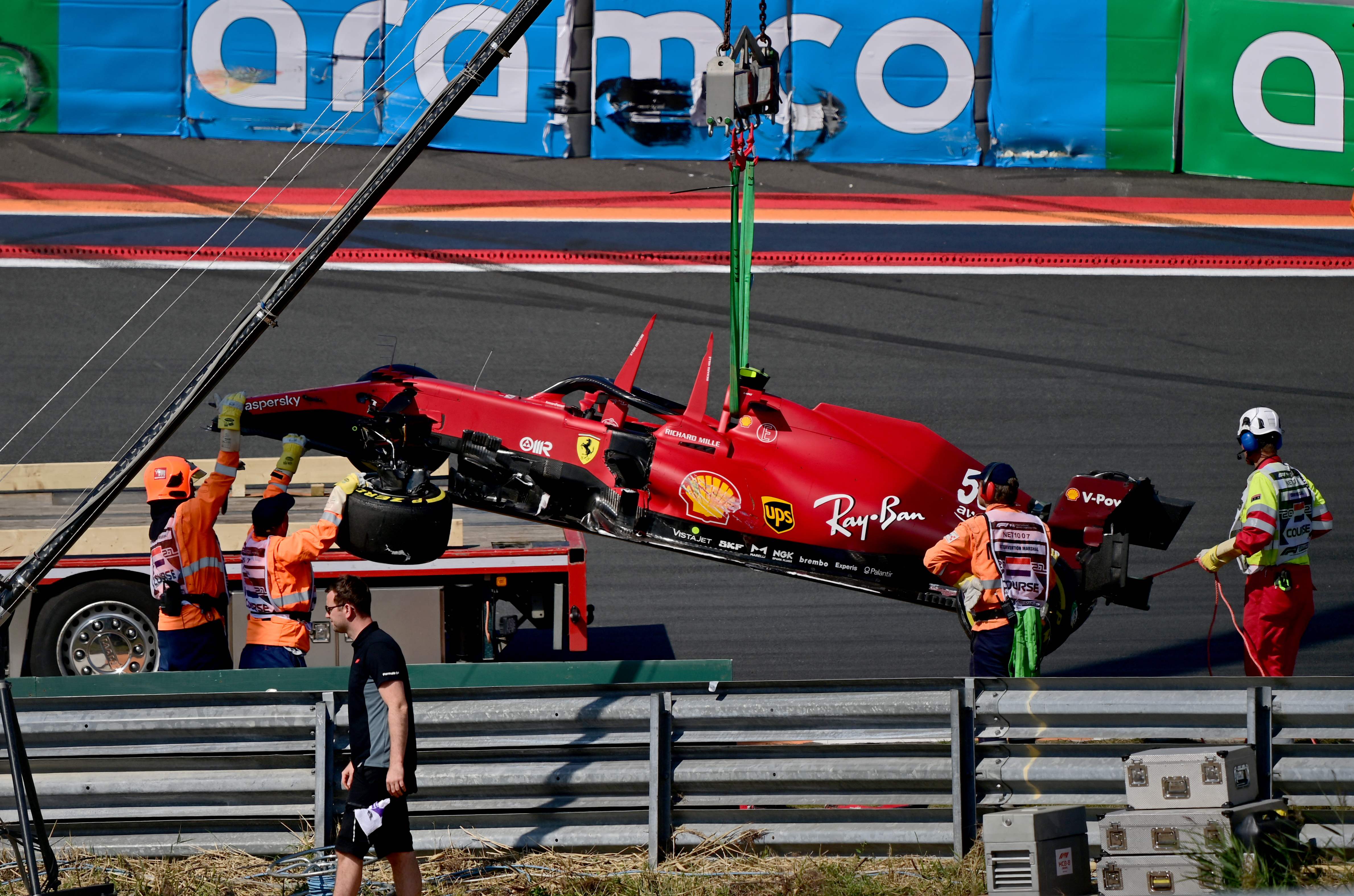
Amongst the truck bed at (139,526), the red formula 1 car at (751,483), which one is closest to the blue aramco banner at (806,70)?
the truck bed at (139,526)

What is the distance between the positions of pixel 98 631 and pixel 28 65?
10394 millimetres

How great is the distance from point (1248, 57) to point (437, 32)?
977 cm

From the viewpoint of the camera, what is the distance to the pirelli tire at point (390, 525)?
7.79 m

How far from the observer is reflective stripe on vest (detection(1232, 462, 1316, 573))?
27.7ft

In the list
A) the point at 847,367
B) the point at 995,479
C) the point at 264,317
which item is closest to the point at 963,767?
the point at 995,479

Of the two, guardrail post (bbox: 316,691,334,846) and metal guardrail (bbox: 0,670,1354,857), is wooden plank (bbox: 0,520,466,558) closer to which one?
metal guardrail (bbox: 0,670,1354,857)

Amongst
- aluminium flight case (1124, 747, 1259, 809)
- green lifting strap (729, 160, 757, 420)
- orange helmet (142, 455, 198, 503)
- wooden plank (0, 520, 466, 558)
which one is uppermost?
green lifting strap (729, 160, 757, 420)

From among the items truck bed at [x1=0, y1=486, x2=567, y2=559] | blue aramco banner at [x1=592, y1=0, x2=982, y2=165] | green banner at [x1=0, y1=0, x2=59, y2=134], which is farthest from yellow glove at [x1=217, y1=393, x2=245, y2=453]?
green banner at [x1=0, y1=0, x2=59, y2=134]

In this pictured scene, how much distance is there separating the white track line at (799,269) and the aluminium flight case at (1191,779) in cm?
1031

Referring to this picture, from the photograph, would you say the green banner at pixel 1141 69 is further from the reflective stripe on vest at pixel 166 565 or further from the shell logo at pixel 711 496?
the reflective stripe on vest at pixel 166 565

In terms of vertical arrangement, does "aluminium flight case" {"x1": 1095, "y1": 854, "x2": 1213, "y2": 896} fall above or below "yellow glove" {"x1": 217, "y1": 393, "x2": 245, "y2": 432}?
below

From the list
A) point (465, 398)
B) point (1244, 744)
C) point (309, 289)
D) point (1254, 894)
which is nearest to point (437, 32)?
point (309, 289)

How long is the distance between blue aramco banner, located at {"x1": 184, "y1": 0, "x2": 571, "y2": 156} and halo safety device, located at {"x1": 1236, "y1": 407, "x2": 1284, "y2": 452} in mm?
11144

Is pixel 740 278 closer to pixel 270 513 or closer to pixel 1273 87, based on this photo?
pixel 270 513
